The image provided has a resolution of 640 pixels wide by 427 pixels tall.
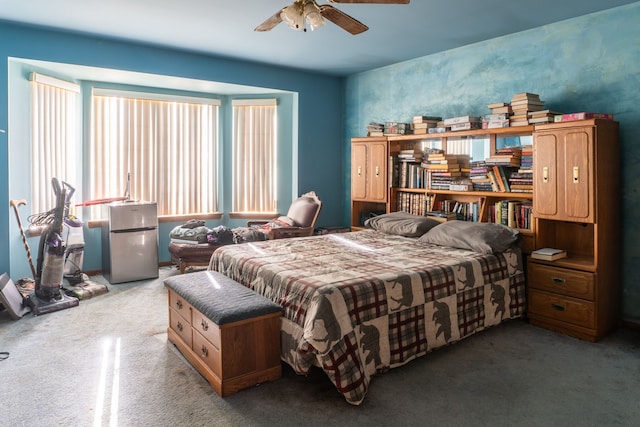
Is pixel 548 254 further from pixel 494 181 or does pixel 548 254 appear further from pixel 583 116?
pixel 583 116

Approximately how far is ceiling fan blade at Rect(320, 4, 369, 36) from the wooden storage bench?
6.13 feet

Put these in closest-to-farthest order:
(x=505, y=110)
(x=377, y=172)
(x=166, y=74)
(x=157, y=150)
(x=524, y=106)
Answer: (x=524, y=106)
(x=505, y=110)
(x=166, y=74)
(x=377, y=172)
(x=157, y=150)

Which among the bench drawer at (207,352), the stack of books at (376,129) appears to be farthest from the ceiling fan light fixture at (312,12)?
the stack of books at (376,129)

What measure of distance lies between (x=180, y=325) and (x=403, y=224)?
91.3 inches

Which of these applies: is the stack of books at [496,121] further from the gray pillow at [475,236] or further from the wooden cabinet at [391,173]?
the gray pillow at [475,236]

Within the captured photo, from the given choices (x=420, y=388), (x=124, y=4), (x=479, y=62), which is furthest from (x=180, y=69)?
(x=420, y=388)

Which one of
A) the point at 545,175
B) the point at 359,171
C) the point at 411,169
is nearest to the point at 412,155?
the point at 411,169

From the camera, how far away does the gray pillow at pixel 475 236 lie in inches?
138

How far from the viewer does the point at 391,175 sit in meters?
5.10

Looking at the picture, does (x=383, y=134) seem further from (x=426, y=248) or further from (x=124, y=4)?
(x=124, y=4)

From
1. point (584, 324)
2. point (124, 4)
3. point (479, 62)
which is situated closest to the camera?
point (584, 324)

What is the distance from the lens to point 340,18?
293 cm

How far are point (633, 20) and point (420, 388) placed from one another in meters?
3.24

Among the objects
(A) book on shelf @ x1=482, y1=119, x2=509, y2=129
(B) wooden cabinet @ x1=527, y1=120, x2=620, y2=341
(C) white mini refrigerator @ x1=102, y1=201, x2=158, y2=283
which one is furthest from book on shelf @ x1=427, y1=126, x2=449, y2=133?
(C) white mini refrigerator @ x1=102, y1=201, x2=158, y2=283
